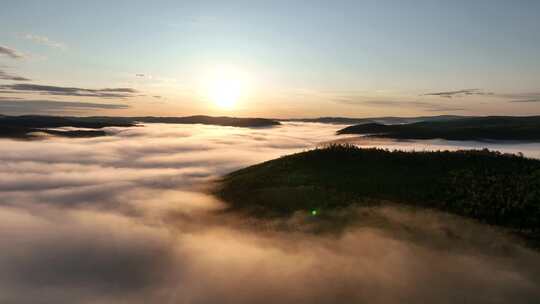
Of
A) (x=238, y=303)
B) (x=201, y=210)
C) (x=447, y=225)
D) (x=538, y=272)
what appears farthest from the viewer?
(x=201, y=210)

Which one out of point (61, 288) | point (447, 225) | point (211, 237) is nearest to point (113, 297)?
point (61, 288)

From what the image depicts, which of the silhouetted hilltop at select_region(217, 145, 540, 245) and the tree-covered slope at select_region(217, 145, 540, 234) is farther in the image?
the tree-covered slope at select_region(217, 145, 540, 234)

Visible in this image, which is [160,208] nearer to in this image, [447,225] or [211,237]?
[211,237]

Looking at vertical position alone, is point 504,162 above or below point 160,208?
above

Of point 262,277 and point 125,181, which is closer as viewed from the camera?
point 262,277

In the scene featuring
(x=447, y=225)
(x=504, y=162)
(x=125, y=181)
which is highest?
(x=504, y=162)

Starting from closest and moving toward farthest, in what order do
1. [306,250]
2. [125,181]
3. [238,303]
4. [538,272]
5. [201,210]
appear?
[238,303] < [538,272] < [306,250] < [201,210] < [125,181]

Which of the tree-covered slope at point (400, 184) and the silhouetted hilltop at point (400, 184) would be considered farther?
the tree-covered slope at point (400, 184)
